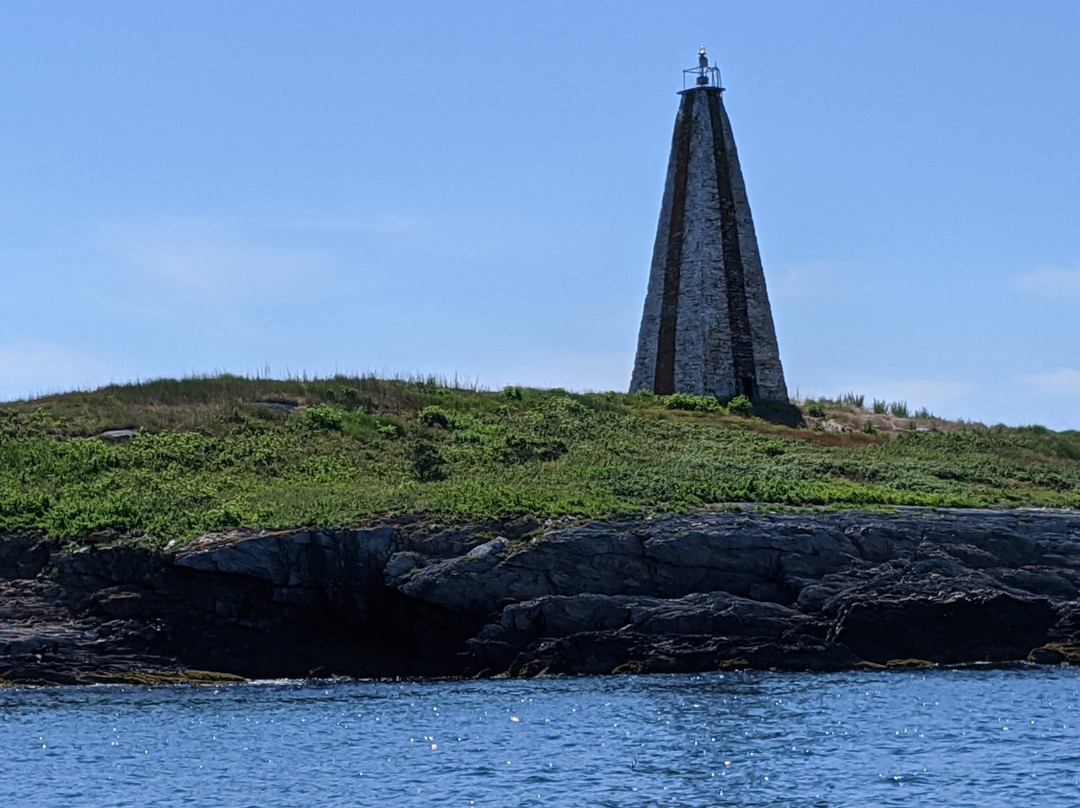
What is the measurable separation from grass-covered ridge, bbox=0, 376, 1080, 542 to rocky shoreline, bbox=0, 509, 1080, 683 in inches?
61.4

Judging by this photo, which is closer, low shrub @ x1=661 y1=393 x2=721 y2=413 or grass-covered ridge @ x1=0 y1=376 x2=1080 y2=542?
grass-covered ridge @ x1=0 y1=376 x2=1080 y2=542

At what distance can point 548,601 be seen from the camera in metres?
35.0

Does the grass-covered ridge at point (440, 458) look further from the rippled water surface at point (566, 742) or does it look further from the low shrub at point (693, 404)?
the rippled water surface at point (566, 742)

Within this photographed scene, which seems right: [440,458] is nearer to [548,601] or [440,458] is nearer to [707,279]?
[548,601]

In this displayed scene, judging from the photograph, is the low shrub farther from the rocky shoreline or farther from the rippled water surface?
the rippled water surface

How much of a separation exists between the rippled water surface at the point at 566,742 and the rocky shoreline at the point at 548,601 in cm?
126

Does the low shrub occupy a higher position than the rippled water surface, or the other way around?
the low shrub

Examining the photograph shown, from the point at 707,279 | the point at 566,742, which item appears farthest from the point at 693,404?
the point at 566,742

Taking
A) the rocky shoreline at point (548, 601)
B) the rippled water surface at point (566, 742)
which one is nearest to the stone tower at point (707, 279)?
the rocky shoreline at point (548, 601)

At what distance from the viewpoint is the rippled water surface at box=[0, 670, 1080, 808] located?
24.1m

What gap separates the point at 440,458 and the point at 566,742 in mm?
20958

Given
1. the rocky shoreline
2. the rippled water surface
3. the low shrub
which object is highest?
the low shrub

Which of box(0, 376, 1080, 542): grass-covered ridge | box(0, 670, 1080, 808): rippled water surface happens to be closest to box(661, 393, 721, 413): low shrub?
box(0, 376, 1080, 542): grass-covered ridge

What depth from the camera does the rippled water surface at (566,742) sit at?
24.1 metres
